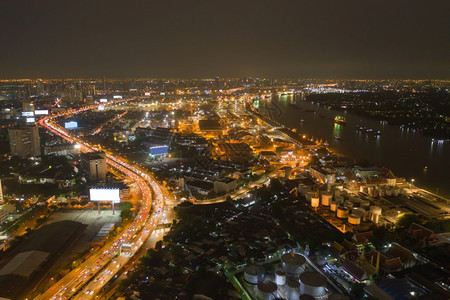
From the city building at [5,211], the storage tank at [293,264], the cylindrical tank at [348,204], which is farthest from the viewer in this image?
the cylindrical tank at [348,204]

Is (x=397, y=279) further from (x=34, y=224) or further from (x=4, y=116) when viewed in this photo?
(x=4, y=116)

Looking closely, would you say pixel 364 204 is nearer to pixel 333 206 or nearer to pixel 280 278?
pixel 333 206

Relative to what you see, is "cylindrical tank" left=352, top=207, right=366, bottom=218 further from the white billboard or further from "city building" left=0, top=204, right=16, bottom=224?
"city building" left=0, top=204, right=16, bottom=224

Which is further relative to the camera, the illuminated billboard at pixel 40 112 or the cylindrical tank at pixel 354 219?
the illuminated billboard at pixel 40 112

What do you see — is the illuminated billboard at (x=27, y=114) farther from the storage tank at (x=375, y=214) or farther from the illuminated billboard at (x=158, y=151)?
the storage tank at (x=375, y=214)

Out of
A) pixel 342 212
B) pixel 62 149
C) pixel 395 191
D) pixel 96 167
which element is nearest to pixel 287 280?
pixel 342 212

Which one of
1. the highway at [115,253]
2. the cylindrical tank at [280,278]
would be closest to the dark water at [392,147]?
the cylindrical tank at [280,278]

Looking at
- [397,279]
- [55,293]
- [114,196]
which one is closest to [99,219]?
[114,196]
